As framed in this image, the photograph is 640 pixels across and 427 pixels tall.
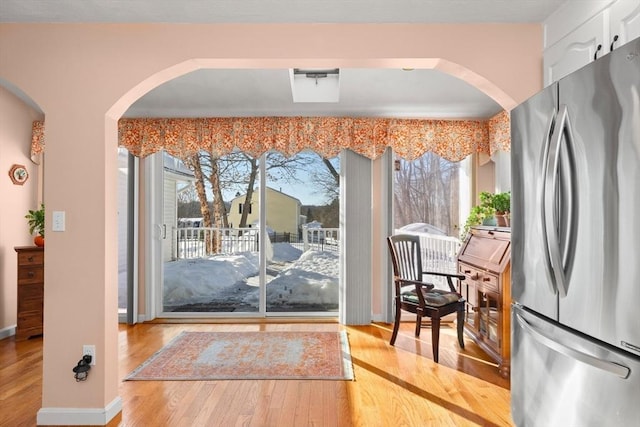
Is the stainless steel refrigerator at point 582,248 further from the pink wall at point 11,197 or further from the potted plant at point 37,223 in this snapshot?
the pink wall at point 11,197

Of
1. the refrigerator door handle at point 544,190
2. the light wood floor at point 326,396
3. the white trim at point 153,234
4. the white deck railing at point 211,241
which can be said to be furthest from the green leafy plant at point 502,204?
the white trim at point 153,234

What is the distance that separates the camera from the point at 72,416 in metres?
2.49

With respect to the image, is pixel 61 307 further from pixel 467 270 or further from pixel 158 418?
pixel 467 270

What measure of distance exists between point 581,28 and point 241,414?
277 cm

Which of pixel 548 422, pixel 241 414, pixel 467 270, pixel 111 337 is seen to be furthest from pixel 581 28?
pixel 111 337

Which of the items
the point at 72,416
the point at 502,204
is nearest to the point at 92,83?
the point at 72,416

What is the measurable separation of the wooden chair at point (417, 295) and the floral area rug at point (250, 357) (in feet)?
2.30

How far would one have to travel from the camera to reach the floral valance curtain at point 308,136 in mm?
4723

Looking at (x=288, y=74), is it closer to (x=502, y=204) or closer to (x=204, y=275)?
(x=502, y=204)

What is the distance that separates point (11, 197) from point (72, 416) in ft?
10.1

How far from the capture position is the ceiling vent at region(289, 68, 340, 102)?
400cm

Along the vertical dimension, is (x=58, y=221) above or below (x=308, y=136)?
below

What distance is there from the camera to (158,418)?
258 centimetres

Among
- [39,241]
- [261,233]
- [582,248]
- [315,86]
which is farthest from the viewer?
[261,233]
